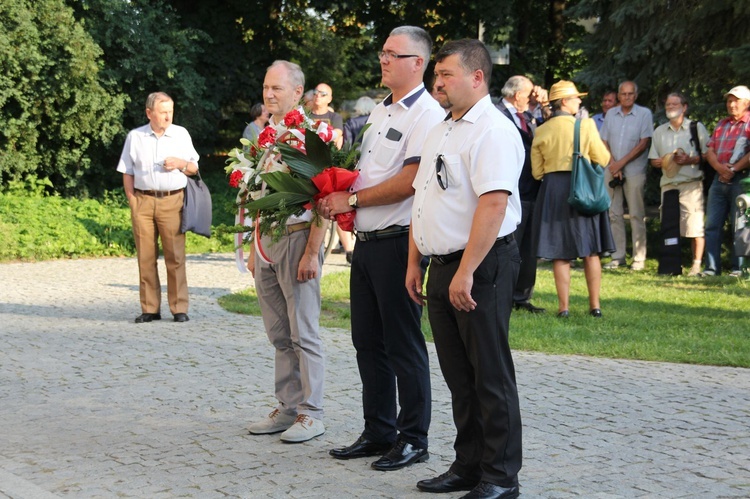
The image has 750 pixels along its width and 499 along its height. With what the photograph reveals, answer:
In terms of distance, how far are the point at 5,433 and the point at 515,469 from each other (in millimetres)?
3285

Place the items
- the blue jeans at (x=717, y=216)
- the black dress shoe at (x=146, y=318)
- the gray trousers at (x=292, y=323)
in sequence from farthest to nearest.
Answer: the blue jeans at (x=717, y=216) < the black dress shoe at (x=146, y=318) < the gray trousers at (x=292, y=323)

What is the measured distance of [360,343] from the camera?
18.8ft

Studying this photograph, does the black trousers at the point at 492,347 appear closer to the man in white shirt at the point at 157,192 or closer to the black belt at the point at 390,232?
the black belt at the point at 390,232

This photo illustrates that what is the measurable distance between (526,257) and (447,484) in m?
5.89

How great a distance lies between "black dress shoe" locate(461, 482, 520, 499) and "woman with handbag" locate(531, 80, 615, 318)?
5.24 m

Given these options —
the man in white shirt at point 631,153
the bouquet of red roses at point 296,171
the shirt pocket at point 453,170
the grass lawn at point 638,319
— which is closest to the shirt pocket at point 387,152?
the bouquet of red roses at point 296,171

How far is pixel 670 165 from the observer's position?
13914 mm

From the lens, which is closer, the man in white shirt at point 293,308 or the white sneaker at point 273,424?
the man in white shirt at point 293,308

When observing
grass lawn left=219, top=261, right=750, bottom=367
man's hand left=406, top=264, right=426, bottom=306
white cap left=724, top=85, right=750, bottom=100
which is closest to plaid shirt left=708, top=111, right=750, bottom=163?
white cap left=724, top=85, right=750, bottom=100

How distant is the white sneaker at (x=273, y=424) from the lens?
20.5 feet

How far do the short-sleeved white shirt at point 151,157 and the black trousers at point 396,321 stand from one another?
5.15m

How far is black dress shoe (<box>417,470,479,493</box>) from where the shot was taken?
5.06 metres

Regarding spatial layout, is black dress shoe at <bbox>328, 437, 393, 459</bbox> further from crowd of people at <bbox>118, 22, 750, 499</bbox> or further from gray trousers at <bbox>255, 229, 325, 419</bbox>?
gray trousers at <bbox>255, 229, 325, 419</bbox>

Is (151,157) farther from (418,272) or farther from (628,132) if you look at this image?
(628,132)
